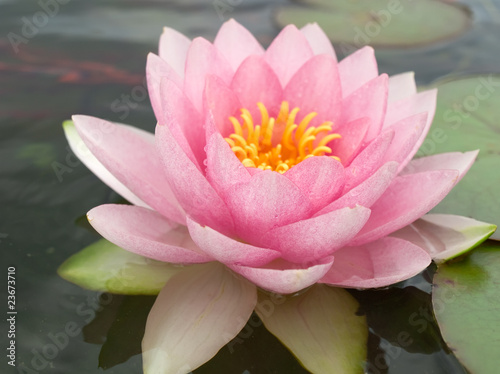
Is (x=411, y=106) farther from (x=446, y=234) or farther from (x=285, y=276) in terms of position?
(x=285, y=276)

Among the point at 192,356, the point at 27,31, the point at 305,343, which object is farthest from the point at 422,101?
the point at 27,31

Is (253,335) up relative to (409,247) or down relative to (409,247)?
down

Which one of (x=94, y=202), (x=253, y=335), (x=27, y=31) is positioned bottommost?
Result: (x=253, y=335)

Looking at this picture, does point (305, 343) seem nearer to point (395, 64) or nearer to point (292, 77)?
point (292, 77)


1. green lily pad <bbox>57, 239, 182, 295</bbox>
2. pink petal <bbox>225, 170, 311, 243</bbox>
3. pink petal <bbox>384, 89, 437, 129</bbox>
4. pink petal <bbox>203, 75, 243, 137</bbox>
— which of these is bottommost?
green lily pad <bbox>57, 239, 182, 295</bbox>

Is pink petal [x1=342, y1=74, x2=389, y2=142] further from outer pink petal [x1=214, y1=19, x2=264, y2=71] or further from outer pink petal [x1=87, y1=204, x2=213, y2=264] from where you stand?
outer pink petal [x1=87, y1=204, x2=213, y2=264]

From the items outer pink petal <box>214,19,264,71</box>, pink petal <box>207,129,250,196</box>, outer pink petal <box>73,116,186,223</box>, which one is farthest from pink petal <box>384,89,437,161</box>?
Result: outer pink petal <box>73,116,186,223</box>
